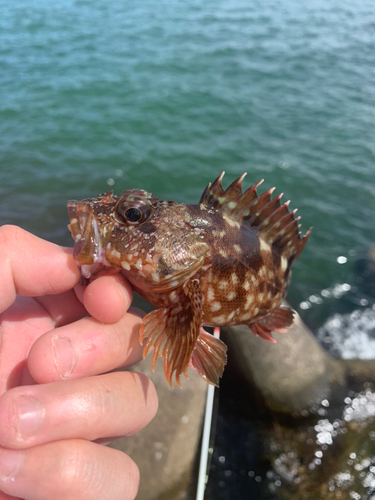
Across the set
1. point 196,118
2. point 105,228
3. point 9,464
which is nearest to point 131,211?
point 105,228

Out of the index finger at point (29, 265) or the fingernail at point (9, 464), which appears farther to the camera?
the index finger at point (29, 265)

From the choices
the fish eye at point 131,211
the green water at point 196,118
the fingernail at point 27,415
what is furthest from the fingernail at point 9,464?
the green water at point 196,118

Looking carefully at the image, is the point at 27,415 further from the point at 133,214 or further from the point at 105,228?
the point at 133,214

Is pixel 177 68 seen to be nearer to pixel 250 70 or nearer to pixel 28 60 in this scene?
pixel 250 70

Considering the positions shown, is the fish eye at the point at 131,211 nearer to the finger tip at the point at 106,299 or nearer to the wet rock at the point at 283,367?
the finger tip at the point at 106,299

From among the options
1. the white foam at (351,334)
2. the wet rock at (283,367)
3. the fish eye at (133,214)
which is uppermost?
the fish eye at (133,214)
